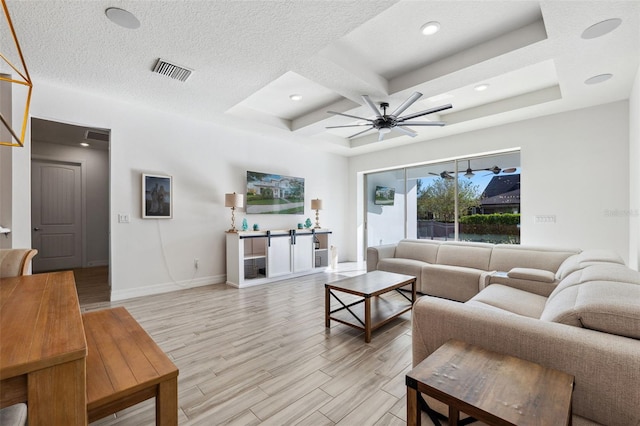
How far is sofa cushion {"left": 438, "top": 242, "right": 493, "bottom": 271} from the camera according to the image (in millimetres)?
3920

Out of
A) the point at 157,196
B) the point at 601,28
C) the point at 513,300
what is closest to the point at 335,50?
the point at 601,28

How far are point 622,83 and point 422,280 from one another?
130 inches

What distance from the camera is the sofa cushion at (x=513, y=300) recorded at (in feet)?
7.22

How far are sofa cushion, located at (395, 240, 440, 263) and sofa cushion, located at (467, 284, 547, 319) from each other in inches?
68.5

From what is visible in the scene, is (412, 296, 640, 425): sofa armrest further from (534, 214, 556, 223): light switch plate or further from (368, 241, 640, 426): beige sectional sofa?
(534, 214, 556, 223): light switch plate

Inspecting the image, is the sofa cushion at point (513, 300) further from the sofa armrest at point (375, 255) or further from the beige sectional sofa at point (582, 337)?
the sofa armrest at point (375, 255)

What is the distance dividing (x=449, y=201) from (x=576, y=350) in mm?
4931

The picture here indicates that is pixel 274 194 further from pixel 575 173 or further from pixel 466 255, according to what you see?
pixel 575 173

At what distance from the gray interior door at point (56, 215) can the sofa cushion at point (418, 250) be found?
6.74 metres

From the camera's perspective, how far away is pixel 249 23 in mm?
2293

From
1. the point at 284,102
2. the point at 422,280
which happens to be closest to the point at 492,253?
the point at 422,280

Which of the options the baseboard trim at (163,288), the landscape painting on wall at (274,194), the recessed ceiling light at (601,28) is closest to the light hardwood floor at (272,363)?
the baseboard trim at (163,288)

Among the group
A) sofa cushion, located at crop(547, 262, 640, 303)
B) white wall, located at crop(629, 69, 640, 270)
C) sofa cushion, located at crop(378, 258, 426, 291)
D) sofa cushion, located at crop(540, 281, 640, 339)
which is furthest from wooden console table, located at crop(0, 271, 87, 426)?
white wall, located at crop(629, 69, 640, 270)

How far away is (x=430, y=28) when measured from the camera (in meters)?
2.61
